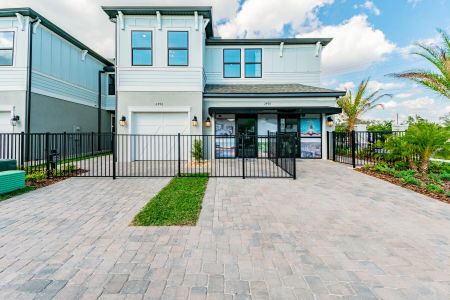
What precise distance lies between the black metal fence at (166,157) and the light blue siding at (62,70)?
3.31m

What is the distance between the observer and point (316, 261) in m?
2.81

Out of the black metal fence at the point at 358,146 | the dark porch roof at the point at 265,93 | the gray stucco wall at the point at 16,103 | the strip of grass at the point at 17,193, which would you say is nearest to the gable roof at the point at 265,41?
the dark porch roof at the point at 265,93

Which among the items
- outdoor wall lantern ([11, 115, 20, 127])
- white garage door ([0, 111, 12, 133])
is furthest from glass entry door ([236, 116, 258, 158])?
white garage door ([0, 111, 12, 133])

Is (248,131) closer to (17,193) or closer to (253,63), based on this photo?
(253,63)

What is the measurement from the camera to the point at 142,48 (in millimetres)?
11875

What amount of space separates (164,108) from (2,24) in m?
9.39

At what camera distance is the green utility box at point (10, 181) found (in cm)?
564

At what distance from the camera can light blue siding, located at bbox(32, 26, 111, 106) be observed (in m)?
12.2

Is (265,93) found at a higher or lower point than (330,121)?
higher

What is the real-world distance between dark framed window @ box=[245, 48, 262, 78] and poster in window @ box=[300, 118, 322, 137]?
4.41 metres

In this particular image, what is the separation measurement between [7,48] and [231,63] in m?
12.2

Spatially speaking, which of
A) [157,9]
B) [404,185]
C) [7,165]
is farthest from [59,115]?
[404,185]

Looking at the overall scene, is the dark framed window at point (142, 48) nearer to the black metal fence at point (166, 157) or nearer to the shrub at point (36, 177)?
the black metal fence at point (166, 157)

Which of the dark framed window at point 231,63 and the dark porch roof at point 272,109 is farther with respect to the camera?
the dark framed window at point 231,63
